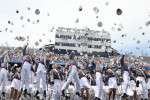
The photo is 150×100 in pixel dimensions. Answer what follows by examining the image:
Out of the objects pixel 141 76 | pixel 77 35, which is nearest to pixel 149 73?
pixel 141 76

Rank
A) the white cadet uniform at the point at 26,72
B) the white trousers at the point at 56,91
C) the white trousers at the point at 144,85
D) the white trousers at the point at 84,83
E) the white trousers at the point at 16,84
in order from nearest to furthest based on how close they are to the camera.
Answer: the white trousers at the point at 56,91, the white cadet uniform at the point at 26,72, the white trousers at the point at 16,84, the white trousers at the point at 84,83, the white trousers at the point at 144,85

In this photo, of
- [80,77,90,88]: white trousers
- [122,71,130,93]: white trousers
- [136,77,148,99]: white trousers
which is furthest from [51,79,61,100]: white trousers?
[136,77,148,99]: white trousers

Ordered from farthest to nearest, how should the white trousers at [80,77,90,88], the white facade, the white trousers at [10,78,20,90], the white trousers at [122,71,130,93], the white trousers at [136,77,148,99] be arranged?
the white facade < the white trousers at [136,77,148,99] < the white trousers at [80,77,90,88] < the white trousers at [122,71,130,93] < the white trousers at [10,78,20,90]

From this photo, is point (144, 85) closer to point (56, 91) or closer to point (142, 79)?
point (142, 79)

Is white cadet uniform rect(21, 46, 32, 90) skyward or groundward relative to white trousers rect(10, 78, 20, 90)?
skyward

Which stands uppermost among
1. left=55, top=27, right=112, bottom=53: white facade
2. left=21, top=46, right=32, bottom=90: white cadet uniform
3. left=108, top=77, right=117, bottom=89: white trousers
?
left=55, top=27, right=112, bottom=53: white facade

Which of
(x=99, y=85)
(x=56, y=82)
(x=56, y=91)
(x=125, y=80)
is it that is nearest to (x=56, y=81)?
(x=56, y=82)

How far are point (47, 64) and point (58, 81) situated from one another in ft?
4.45

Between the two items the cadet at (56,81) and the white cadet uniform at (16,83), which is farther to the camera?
the white cadet uniform at (16,83)

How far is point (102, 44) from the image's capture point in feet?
249

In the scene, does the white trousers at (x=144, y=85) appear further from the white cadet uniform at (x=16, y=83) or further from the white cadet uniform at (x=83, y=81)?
the white cadet uniform at (x=16, y=83)

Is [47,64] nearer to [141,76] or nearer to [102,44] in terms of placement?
[141,76]

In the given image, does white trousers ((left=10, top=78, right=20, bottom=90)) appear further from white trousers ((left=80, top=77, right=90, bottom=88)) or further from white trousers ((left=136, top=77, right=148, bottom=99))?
white trousers ((left=136, top=77, right=148, bottom=99))

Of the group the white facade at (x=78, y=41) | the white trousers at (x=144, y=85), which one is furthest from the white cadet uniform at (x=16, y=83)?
the white facade at (x=78, y=41)
